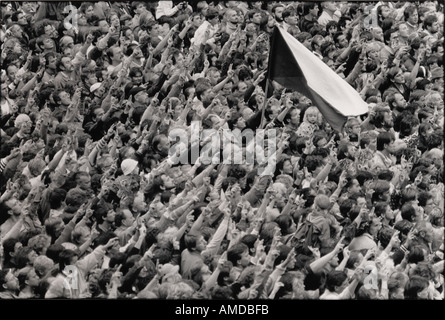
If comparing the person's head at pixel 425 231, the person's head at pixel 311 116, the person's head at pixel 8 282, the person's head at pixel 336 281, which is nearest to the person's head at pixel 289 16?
the person's head at pixel 311 116

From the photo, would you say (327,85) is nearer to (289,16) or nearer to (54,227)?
(289,16)

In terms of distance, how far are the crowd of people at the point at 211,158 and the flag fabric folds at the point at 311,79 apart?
1.25 ft

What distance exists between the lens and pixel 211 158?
13250 millimetres

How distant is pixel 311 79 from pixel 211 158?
60.5 inches

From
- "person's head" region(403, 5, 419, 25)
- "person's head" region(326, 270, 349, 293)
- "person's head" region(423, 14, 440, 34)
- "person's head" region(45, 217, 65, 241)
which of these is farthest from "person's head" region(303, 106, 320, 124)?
"person's head" region(45, 217, 65, 241)

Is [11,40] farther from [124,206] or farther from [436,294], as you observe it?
[436,294]

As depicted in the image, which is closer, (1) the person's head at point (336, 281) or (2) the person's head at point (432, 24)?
(1) the person's head at point (336, 281)

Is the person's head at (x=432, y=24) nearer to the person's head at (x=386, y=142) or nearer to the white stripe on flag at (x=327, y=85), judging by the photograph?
the person's head at (x=386, y=142)

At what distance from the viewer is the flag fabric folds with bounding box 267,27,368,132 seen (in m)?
12.3

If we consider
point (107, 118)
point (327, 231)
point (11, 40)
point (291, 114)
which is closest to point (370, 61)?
point (291, 114)

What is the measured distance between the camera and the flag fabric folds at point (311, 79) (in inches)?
484

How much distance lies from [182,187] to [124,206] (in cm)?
62

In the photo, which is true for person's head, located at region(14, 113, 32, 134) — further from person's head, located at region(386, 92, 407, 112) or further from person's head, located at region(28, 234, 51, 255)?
person's head, located at region(386, 92, 407, 112)

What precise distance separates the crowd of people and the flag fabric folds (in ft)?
1.25
